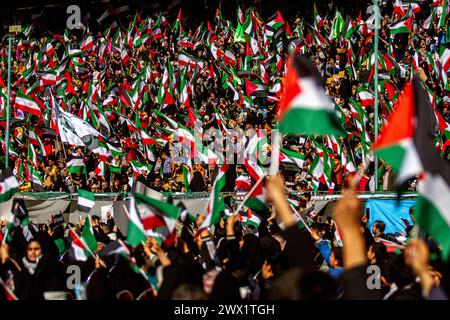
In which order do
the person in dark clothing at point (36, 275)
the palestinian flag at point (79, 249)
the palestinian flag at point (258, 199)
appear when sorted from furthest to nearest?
the palestinian flag at point (258, 199), the palestinian flag at point (79, 249), the person in dark clothing at point (36, 275)

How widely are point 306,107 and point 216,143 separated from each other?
12.7 m

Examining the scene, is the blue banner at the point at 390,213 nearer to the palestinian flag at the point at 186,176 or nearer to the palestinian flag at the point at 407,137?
the palestinian flag at the point at 186,176

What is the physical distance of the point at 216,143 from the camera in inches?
744

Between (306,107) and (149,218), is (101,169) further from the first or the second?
(306,107)

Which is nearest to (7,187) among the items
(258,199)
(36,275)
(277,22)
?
(36,275)

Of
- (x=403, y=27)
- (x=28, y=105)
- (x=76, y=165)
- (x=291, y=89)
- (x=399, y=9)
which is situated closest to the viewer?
(x=291, y=89)

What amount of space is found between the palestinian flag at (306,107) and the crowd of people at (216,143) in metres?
0.53

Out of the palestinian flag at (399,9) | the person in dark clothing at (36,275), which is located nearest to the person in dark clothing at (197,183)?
the person in dark clothing at (36,275)

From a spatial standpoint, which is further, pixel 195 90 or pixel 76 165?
pixel 195 90

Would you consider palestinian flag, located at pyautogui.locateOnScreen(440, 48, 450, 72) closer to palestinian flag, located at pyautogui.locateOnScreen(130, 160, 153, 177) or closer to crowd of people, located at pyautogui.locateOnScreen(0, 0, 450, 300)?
crowd of people, located at pyautogui.locateOnScreen(0, 0, 450, 300)

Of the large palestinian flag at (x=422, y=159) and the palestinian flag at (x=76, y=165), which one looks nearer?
the large palestinian flag at (x=422, y=159)

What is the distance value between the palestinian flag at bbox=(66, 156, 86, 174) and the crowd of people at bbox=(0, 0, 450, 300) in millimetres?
30

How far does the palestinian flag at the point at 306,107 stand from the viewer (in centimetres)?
618
